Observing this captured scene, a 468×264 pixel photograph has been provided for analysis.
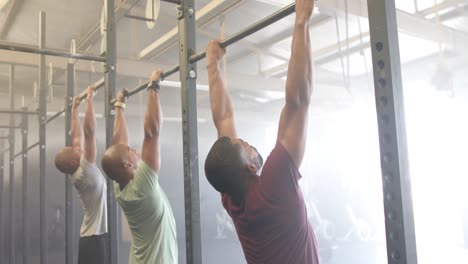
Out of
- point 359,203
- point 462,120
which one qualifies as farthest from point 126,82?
point 462,120

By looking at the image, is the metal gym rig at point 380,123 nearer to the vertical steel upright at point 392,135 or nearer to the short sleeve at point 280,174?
the vertical steel upright at point 392,135

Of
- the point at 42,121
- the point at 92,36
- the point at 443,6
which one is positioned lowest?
the point at 42,121

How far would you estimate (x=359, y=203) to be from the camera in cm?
684

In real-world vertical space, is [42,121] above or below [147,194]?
above

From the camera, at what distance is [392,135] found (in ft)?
3.65

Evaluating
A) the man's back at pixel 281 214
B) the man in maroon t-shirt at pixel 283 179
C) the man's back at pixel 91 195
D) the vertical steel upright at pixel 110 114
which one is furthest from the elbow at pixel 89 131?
the man's back at pixel 281 214

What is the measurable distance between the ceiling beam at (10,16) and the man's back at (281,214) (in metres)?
3.81

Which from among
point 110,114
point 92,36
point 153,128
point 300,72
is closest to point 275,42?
point 92,36

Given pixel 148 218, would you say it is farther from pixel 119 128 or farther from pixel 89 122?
pixel 89 122

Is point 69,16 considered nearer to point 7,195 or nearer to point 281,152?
point 7,195

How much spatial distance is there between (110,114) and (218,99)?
1.12m

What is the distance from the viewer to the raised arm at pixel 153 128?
2188mm

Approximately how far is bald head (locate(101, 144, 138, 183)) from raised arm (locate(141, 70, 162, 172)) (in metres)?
0.15

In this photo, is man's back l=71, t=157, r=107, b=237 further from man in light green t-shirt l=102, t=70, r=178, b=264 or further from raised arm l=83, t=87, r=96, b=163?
man in light green t-shirt l=102, t=70, r=178, b=264
